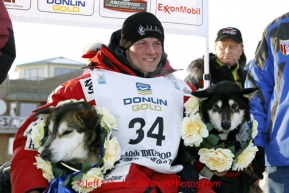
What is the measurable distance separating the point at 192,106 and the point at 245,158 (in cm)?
57

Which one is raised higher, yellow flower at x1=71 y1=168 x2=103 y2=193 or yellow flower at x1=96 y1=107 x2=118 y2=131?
yellow flower at x1=96 y1=107 x2=118 y2=131

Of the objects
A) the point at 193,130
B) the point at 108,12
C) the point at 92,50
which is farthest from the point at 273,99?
the point at 108,12

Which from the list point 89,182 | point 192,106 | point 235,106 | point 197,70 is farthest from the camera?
point 197,70

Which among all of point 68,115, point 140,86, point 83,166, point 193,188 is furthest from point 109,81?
point 193,188

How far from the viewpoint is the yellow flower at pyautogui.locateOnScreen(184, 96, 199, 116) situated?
10.8ft

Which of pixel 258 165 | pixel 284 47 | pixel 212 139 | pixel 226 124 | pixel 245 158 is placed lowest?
pixel 258 165

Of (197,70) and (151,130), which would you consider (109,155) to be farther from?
(197,70)

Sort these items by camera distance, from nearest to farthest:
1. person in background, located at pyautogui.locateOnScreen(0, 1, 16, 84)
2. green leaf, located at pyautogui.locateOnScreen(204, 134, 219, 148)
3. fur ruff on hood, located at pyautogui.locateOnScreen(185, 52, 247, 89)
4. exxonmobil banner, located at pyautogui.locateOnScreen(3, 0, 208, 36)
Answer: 1. person in background, located at pyautogui.locateOnScreen(0, 1, 16, 84)
2. green leaf, located at pyautogui.locateOnScreen(204, 134, 219, 148)
3. exxonmobil banner, located at pyautogui.locateOnScreen(3, 0, 208, 36)
4. fur ruff on hood, located at pyautogui.locateOnScreen(185, 52, 247, 89)

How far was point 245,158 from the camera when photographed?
3164 millimetres

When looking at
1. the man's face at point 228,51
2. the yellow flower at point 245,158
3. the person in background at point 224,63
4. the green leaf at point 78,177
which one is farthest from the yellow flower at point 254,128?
the man's face at point 228,51

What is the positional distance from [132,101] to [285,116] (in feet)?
4.04

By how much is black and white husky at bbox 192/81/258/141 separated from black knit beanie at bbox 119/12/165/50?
2.08 feet

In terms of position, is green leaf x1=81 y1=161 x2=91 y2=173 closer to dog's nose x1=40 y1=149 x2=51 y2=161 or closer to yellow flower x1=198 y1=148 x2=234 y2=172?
dog's nose x1=40 y1=149 x2=51 y2=161

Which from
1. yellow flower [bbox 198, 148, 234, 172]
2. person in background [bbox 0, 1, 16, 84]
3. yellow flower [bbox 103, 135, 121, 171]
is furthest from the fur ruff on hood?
person in background [bbox 0, 1, 16, 84]
